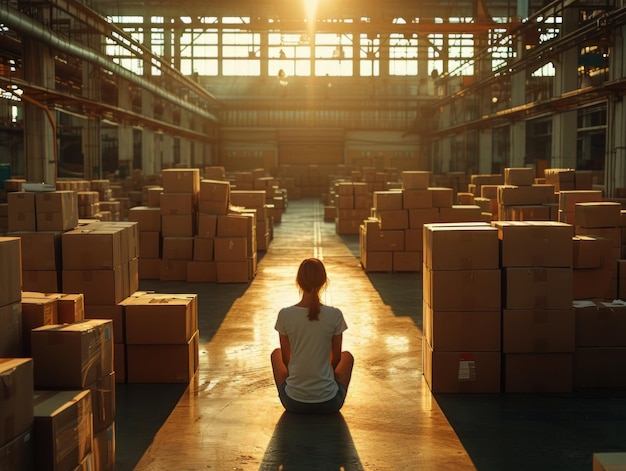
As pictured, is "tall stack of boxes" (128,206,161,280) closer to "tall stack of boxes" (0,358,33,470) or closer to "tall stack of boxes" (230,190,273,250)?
"tall stack of boxes" (230,190,273,250)

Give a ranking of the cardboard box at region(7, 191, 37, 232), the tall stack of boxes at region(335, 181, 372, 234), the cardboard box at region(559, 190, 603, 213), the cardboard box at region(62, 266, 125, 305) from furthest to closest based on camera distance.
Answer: the tall stack of boxes at region(335, 181, 372, 234) < the cardboard box at region(559, 190, 603, 213) < the cardboard box at region(7, 191, 37, 232) < the cardboard box at region(62, 266, 125, 305)

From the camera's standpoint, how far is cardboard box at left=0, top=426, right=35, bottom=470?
3295 mm

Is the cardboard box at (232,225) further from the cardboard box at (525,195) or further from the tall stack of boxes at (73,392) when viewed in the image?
the tall stack of boxes at (73,392)

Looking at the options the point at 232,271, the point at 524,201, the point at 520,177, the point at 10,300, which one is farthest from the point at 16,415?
the point at 520,177

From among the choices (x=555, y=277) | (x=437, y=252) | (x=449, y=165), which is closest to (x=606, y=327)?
(x=555, y=277)

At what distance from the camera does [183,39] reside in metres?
42.8

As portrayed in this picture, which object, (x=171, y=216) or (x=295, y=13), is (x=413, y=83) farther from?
(x=171, y=216)

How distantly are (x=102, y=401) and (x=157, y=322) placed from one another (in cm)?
218

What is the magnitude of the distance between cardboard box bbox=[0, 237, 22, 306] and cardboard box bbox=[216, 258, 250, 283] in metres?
8.21

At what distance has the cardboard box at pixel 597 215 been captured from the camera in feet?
31.8

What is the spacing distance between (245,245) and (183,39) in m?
32.6

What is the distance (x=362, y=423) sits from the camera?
5457 mm

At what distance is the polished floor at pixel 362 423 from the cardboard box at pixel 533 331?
1.24 feet

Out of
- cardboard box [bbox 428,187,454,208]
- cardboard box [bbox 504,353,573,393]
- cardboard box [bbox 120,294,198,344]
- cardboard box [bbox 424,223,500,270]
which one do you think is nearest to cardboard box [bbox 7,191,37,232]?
cardboard box [bbox 120,294,198,344]
